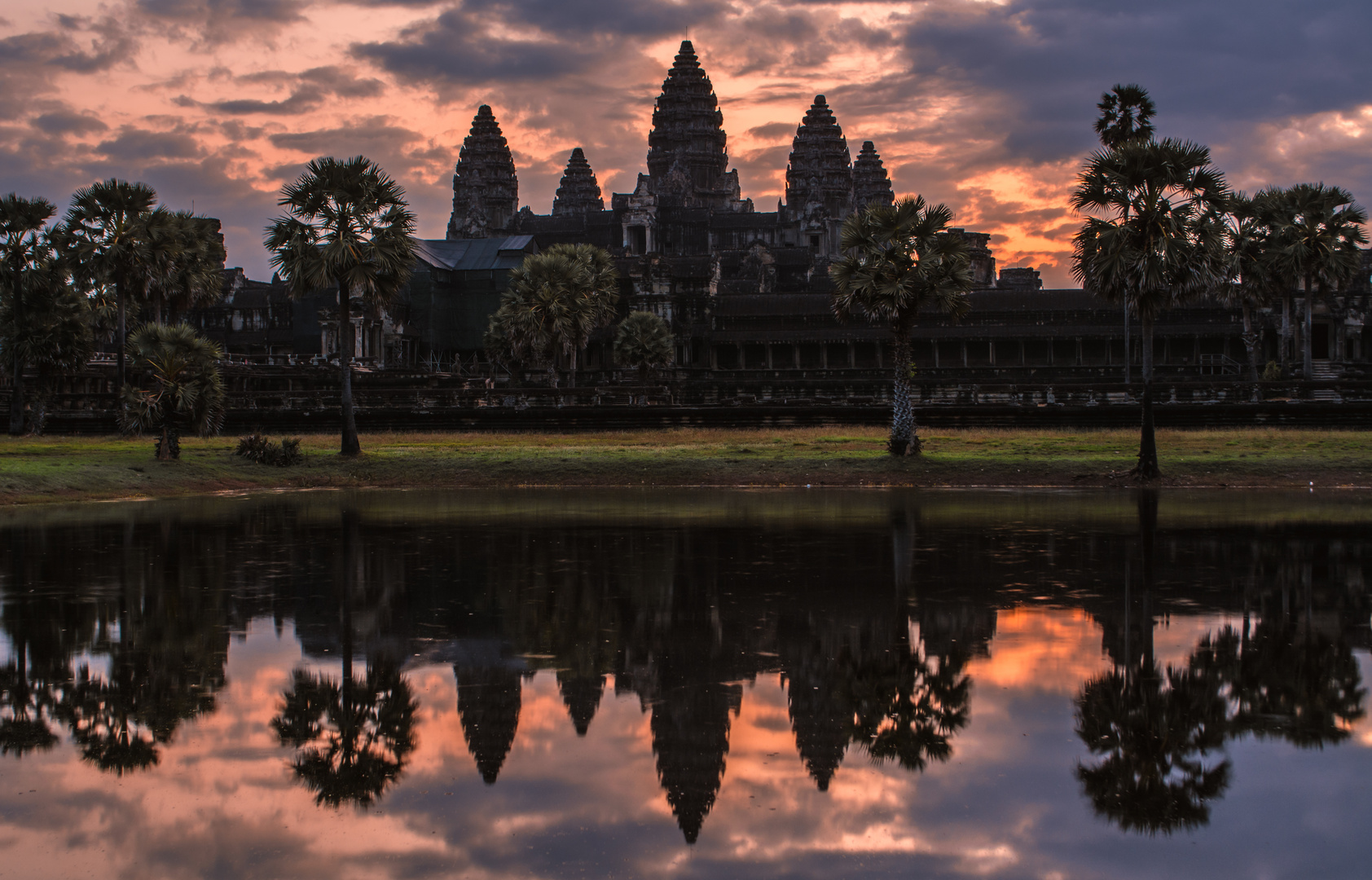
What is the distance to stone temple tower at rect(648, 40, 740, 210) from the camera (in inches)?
4830

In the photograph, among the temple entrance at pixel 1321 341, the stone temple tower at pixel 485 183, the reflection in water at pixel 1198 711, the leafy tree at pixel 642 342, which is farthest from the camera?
the stone temple tower at pixel 485 183

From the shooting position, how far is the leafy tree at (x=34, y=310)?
Result: 44375mm

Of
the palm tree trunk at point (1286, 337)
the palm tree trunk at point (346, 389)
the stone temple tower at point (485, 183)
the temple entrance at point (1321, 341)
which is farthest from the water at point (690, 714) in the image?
the stone temple tower at point (485, 183)

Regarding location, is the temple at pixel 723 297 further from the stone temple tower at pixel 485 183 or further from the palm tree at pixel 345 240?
the palm tree at pixel 345 240

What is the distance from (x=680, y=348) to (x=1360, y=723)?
231ft

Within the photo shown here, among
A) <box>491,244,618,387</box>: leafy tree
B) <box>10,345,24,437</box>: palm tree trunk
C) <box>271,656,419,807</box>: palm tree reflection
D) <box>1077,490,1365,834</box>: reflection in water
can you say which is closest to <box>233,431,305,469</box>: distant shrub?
<box>10,345,24,437</box>: palm tree trunk

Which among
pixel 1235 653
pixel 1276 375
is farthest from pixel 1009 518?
pixel 1276 375

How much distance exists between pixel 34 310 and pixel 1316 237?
4718cm

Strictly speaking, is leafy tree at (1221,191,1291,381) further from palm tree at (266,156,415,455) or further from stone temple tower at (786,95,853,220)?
stone temple tower at (786,95,853,220)

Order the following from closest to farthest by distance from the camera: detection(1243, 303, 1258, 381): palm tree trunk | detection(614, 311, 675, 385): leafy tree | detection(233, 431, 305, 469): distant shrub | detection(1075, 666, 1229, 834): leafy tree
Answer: detection(1075, 666, 1229, 834): leafy tree < detection(233, 431, 305, 469): distant shrub < detection(1243, 303, 1258, 381): palm tree trunk < detection(614, 311, 675, 385): leafy tree

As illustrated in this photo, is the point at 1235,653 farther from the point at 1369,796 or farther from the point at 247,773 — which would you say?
the point at 247,773

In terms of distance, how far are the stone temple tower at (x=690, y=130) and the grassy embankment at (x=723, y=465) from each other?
89.2 metres

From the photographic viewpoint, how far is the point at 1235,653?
32.2 ft

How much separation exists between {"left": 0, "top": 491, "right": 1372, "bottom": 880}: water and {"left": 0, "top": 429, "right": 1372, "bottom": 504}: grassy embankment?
11.9m
